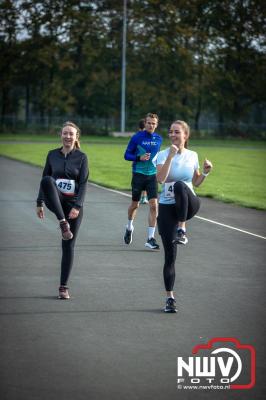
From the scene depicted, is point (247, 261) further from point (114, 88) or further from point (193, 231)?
point (114, 88)

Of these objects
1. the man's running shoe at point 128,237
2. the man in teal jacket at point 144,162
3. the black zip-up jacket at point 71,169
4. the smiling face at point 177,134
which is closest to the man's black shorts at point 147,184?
the man in teal jacket at point 144,162

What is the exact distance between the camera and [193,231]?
1403 cm

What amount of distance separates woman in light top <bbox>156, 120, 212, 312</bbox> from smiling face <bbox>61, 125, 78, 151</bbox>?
98 centimetres

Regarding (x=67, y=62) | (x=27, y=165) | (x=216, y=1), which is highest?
(x=216, y=1)

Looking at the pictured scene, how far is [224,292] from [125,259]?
2.41 meters

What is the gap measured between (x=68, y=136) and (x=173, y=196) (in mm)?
1274

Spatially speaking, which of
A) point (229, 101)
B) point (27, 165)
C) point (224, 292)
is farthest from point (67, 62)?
point (224, 292)

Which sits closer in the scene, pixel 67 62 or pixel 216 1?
pixel 67 62

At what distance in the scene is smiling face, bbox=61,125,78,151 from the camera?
27.3ft

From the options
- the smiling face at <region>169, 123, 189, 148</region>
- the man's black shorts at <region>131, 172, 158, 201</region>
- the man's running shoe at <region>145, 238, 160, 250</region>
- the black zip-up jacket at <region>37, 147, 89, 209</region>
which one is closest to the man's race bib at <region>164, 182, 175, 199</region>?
the smiling face at <region>169, 123, 189, 148</region>

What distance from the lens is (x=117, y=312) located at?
7.73 metres

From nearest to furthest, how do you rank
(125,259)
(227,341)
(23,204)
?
1. (227,341)
2. (125,259)
3. (23,204)

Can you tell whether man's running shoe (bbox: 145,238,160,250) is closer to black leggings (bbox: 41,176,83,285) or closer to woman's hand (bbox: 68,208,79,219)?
black leggings (bbox: 41,176,83,285)

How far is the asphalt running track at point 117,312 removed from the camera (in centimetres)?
555
